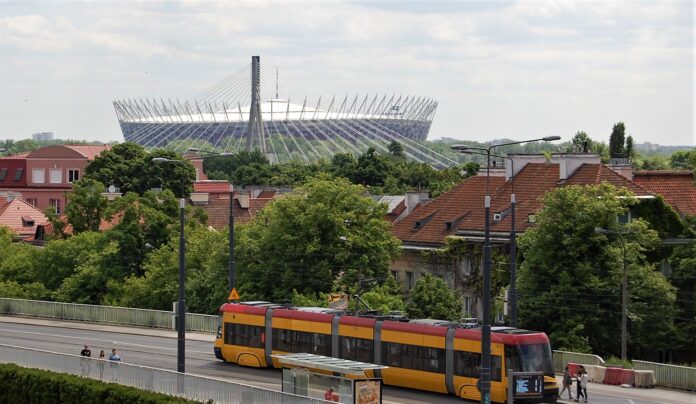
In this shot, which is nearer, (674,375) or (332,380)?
(332,380)

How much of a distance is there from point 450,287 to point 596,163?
9.95 m

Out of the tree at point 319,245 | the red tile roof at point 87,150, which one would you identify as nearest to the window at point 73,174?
the red tile roof at point 87,150

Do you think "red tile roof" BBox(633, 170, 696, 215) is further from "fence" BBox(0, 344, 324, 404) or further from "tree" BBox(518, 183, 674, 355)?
"fence" BBox(0, 344, 324, 404)

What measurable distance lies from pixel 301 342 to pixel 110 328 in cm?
2343

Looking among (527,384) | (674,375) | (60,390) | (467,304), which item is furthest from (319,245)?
(527,384)

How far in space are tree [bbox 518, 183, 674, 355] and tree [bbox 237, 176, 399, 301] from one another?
11537mm

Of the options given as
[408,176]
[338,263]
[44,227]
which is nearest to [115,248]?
[338,263]

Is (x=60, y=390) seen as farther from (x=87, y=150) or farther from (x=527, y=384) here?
(x=87, y=150)

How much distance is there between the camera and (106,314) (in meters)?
72.5

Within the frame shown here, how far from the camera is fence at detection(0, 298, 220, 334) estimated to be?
66.8 m

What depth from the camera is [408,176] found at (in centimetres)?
17438

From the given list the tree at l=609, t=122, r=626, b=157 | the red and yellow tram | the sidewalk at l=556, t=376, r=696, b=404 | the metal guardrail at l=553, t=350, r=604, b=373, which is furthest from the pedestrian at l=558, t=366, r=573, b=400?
the tree at l=609, t=122, r=626, b=157

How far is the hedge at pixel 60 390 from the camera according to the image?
40312 millimetres

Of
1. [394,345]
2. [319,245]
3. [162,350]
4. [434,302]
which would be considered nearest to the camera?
[394,345]
